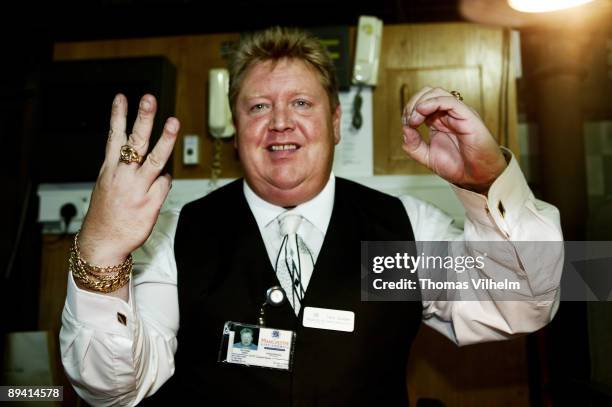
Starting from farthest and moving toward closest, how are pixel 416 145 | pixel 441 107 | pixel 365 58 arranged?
pixel 365 58
pixel 416 145
pixel 441 107

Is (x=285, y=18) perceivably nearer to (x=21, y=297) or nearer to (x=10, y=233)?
(x=10, y=233)

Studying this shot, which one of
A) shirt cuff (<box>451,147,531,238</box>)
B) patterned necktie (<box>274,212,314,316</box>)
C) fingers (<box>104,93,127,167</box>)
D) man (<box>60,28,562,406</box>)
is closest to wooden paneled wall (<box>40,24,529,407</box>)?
man (<box>60,28,562,406</box>)

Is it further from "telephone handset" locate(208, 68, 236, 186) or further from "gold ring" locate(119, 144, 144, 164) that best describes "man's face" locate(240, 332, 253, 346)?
"telephone handset" locate(208, 68, 236, 186)

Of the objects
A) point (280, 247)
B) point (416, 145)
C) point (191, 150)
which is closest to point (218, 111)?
point (191, 150)

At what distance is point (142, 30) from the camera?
2598 mm

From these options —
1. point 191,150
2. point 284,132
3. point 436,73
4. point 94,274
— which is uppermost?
point 436,73

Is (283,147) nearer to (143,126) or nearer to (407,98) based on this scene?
(143,126)

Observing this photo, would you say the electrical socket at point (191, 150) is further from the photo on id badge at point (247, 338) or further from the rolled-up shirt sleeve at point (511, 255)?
the rolled-up shirt sleeve at point (511, 255)

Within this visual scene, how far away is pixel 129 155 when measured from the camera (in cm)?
89

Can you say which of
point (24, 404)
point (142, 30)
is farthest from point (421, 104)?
point (142, 30)

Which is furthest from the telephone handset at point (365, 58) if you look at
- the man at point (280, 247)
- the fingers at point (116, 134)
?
the fingers at point (116, 134)

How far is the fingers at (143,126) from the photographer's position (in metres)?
0.90

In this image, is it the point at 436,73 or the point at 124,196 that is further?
the point at 436,73

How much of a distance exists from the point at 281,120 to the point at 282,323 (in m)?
0.53
